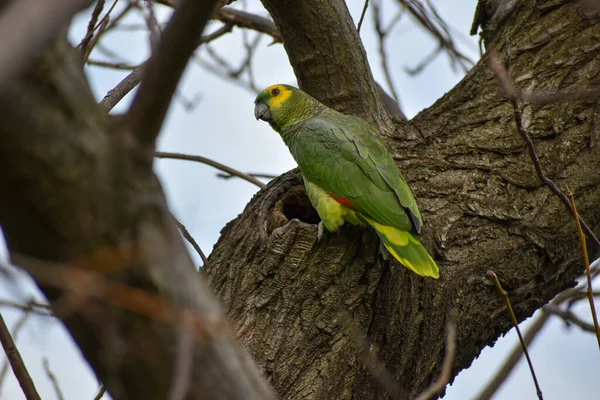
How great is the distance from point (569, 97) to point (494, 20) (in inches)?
82.4

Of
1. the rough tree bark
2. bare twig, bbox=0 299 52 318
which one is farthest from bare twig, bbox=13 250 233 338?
the rough tree bark

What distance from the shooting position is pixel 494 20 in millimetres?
3873

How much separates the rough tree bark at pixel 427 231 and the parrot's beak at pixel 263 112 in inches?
37.2

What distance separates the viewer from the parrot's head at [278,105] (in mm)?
4441

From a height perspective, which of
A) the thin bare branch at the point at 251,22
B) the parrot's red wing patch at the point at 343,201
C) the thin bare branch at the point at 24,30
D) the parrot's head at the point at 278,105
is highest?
the thin bare branch at the point at 251,22

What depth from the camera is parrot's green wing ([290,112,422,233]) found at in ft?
10.7

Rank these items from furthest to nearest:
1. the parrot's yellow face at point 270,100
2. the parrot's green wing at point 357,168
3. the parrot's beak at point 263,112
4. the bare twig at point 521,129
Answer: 1. the parrot's beak at point 263,112
2. the parrot's yellow face at point 270,100
3. the parrot's green wing at point 357,168
4. the bare twig at point 521,129

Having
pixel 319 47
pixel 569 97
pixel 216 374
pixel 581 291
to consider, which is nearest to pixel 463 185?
pixel 581 291

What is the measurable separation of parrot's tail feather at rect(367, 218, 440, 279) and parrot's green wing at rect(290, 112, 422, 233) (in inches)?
2.7

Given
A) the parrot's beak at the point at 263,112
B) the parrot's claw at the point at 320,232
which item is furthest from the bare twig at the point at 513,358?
the parrot's beak at the point at 263,112

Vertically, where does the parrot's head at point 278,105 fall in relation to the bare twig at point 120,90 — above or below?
above

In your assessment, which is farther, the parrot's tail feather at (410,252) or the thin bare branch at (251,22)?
the thin bare branch at (251,22)

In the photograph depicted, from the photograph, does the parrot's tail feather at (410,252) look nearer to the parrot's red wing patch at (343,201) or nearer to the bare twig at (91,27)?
the parrot's red wing patch at (343,201)

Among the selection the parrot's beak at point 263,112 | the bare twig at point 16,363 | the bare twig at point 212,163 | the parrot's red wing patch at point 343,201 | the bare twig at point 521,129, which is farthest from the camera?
the parrot's beak at point 263,112
